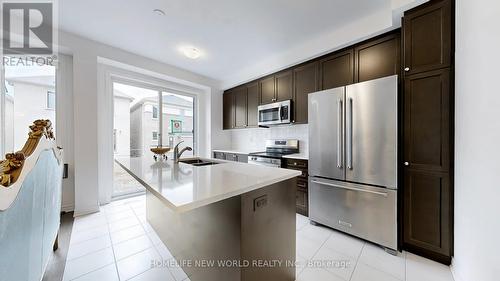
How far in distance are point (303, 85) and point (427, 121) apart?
1707mm

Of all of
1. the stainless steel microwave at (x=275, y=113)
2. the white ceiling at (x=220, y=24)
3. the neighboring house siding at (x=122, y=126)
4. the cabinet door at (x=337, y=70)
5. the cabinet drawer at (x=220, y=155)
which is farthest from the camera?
the cabinet drawer at (x=220, y=155)

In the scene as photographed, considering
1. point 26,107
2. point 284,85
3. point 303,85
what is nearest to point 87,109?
point 26,107

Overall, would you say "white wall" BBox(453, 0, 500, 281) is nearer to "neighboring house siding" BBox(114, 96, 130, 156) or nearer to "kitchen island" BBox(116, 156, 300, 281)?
"kitchen island" BBox(116, 156, 300, 281)

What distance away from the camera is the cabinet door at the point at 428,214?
1652 millimetres

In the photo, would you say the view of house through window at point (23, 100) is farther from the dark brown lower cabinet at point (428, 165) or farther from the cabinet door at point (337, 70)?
the dark brown lower cabinet at point (428, 165)

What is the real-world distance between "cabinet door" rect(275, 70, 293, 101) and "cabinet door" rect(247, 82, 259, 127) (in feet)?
1.78

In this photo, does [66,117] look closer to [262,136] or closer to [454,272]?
[262,136]

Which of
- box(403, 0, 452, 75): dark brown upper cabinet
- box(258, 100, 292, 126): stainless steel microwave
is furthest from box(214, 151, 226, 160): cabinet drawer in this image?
box(403, 0, 452, 75): dark brown upper cabinet

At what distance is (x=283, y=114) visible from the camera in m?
3.28

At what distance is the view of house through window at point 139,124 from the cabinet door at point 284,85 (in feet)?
8.02

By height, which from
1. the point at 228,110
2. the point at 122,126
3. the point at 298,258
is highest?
the point at 228,110

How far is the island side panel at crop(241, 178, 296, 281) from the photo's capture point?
3.67 feet

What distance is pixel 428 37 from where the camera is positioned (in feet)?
5.77

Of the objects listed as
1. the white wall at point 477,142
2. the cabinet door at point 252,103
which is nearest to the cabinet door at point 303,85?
the cabinet door at point 252,103
